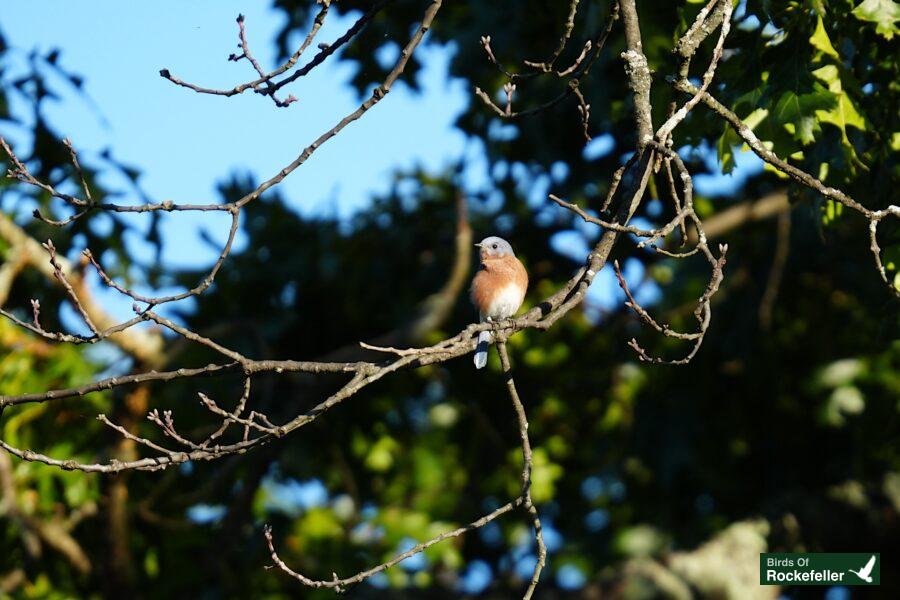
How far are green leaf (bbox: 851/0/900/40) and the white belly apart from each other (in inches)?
96.8

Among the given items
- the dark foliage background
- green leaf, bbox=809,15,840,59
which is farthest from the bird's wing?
green leaf, bbox=809,15,840,59

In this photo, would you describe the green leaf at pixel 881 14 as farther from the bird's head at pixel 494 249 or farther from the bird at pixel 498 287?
the bird's head at pixel 494 249

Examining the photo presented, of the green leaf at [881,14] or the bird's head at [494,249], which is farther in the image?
the bird's head at [494,249]

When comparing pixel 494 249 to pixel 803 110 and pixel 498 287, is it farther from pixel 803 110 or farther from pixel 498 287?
pixel 803 110

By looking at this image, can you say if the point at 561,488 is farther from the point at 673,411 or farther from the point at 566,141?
the point at 566,141

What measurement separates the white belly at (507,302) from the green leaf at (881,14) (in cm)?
246

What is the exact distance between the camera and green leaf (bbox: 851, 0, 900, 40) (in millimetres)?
3271

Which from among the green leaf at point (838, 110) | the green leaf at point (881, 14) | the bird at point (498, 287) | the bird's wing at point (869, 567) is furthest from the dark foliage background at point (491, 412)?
the green leaf at point (881, 14)

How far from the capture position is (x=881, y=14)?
329 cm

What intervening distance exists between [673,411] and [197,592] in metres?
3.38

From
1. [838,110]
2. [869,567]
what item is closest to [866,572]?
[869,567]

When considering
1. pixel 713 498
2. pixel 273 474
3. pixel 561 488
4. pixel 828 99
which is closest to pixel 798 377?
pixel 713 498

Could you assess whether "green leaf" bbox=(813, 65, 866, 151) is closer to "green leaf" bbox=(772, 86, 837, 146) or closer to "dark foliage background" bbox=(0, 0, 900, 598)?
"green leaf" bbox=(772, 86, 837, 146)

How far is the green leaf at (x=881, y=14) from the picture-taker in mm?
3271
